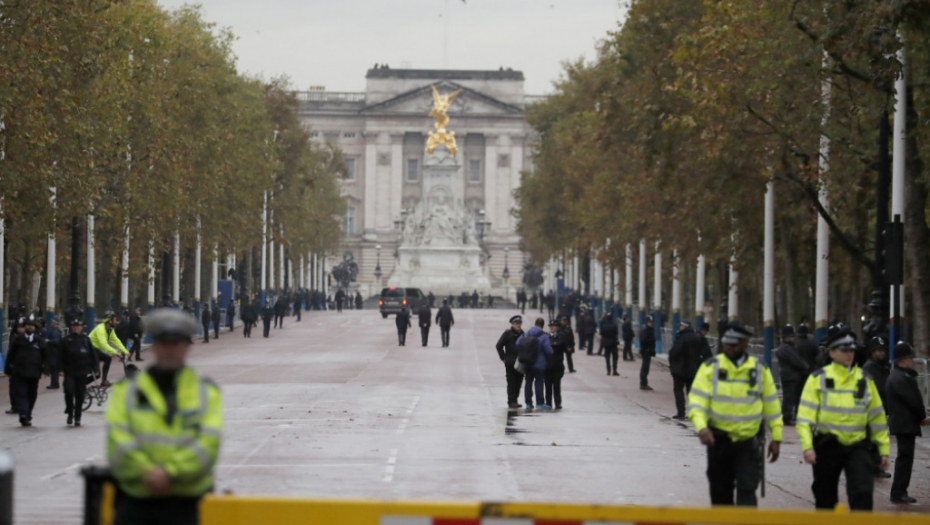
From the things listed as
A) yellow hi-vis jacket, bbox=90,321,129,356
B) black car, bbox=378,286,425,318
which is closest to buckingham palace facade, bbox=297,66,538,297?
black car, bbox=378,286,425,318

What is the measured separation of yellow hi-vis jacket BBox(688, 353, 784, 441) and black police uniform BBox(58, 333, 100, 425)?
1395cm

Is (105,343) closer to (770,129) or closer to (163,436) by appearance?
(770,129)

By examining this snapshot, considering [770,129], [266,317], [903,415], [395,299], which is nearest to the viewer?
[903,415]

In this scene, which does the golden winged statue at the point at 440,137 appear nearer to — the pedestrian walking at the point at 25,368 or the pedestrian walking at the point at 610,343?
the pedestrian walking at the point at 610,343

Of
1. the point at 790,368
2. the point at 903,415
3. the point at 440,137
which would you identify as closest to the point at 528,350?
the point at 790,368

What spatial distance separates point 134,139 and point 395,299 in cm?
3596

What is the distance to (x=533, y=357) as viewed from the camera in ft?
93.8

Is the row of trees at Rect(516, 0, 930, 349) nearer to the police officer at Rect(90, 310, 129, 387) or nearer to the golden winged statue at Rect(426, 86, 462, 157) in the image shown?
the police officer at Rect(90, 310, 129, 387)

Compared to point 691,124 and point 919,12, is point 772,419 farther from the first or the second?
point 691,124

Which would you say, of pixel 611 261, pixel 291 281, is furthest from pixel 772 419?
pixel 291 281

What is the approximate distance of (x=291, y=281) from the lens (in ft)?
429

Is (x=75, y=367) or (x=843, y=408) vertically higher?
(x=843, y=408)

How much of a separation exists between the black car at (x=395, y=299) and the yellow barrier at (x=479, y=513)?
7455 cm

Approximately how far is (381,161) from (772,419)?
545 feet
